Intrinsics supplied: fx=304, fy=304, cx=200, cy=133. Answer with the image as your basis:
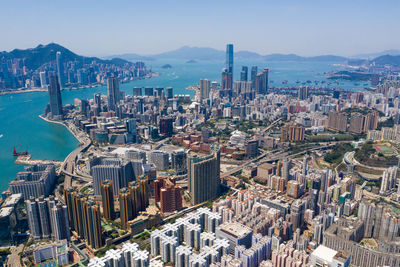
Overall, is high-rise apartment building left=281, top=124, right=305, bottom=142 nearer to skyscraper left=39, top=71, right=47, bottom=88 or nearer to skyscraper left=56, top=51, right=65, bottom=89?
skyscraper left=56, top=51, right=65, bottom=89

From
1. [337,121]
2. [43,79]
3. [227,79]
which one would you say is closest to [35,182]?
[337,121]

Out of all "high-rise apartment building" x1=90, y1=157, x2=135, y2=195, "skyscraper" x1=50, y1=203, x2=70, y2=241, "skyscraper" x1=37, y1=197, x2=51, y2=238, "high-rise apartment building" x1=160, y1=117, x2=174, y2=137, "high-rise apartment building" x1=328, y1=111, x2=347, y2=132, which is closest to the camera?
"skyscraper" x1=50, y1=203, x2=70, y2=241

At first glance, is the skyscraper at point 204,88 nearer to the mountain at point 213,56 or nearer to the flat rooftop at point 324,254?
the flat rooftop at point 324,254

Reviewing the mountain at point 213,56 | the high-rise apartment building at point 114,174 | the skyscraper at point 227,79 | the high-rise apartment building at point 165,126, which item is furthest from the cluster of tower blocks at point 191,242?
the mountain at point 213,56

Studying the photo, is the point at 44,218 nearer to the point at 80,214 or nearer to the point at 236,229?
the point at 80,214

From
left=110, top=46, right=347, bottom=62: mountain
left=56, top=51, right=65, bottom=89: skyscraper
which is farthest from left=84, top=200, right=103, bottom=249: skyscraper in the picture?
left=110, top=46, right=347, bottom=62: mountain

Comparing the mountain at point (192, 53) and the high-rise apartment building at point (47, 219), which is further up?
the mountain at point (192, 53)
